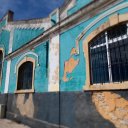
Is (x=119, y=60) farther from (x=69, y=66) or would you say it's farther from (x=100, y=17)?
(x=69, y=66)

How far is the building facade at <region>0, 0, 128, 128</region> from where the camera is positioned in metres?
4.67

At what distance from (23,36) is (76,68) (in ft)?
17.8

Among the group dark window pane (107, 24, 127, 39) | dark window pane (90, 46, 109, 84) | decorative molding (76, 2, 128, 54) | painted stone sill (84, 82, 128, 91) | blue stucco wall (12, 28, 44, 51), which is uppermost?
blue stucco wall (12, 28, 44, 51)

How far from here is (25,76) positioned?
9273 millimetres

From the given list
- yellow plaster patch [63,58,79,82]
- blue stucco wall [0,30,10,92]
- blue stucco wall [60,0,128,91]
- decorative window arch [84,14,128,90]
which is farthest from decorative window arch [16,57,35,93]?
decorative window arch [84,14,128,90]

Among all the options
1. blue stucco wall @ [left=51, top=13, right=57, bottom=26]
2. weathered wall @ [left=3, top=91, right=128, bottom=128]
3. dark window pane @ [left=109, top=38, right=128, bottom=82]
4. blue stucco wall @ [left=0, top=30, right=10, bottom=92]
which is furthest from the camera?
blue stucco wall @ [left=0, top=30, right=10, bottom=92]

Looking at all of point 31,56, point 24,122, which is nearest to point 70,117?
point 24,122

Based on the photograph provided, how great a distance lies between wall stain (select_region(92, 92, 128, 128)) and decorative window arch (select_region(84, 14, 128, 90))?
0.24m

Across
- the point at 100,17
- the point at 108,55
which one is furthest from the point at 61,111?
the point at 100,17

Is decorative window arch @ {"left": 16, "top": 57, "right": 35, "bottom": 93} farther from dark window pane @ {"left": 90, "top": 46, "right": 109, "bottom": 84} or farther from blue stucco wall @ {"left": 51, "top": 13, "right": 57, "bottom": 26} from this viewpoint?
dark window pane @ {"left": 90, "top": 46, "right": 109, "bottom": 84}

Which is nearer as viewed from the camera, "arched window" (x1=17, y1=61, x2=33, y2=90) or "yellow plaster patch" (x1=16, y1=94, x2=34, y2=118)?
"yellow plaster patch" (x1=16, y1=94, x2=34, y2=118)

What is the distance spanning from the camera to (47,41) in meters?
7.67

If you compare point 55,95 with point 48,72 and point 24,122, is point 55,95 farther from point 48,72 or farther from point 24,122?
point 24,122

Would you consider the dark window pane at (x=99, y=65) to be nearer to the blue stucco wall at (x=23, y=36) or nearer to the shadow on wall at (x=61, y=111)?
the shadow on wall at (x=61, y=111)
